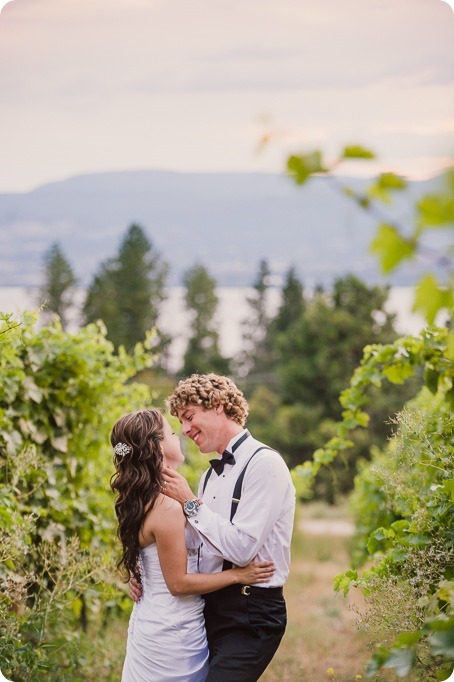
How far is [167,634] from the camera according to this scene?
3.15 metres

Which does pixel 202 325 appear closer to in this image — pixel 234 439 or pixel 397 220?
pixel 234 439

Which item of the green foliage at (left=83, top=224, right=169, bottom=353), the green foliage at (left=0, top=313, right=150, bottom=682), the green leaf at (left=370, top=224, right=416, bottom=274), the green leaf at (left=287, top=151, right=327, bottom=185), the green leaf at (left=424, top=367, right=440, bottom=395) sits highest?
the green leaf at (left=287, top=151, right=327, bottom=185)

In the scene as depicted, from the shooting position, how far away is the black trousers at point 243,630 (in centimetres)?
309

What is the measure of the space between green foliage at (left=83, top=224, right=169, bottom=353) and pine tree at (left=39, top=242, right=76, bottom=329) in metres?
1.78

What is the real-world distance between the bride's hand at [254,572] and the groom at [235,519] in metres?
0.05

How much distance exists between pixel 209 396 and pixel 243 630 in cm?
86

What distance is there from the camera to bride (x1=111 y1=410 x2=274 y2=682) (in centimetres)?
307

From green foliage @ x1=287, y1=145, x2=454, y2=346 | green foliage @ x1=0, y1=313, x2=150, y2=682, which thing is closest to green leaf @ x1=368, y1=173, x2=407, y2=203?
green foliage @ x1=287, y1=145, x2=454, y2=346

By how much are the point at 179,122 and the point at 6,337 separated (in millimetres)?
81236

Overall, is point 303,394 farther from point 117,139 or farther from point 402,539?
point 117,139

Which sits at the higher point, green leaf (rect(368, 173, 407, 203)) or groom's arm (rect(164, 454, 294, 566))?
green leaf (rect(368, 173, 407, 203))

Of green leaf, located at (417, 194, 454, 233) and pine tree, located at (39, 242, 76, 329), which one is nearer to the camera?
green leaf, located at (417, 194, 454, 233)

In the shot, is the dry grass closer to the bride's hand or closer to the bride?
the bride's hand

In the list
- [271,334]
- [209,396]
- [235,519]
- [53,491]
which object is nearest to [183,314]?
[271,334]
